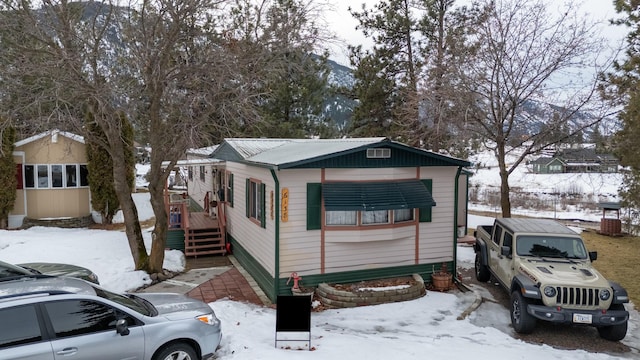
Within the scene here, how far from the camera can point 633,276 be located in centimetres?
Answer: 1277

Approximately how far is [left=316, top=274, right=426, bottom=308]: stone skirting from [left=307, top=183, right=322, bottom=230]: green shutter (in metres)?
1.40

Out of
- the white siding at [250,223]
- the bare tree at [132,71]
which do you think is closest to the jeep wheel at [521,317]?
the white siding at [250,223]

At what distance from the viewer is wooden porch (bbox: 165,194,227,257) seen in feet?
47.3

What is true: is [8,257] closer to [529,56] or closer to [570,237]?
[570,237]

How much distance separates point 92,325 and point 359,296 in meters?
5.71

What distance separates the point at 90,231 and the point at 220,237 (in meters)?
6.23

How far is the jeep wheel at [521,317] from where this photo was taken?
325 inches

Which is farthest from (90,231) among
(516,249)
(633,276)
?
(633,276)

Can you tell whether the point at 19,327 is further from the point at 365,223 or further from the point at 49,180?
the point at 49,180

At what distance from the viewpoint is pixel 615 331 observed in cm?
810

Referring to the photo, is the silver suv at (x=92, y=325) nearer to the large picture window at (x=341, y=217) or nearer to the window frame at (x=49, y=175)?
the large picture window at (x=341, y=217)

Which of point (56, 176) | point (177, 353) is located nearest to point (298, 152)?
point (177, 353)

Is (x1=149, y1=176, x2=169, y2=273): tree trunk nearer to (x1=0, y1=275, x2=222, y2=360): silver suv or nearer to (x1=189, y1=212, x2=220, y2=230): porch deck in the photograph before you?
(x1=189, y1=212, x2=220, y2=230): porch deck

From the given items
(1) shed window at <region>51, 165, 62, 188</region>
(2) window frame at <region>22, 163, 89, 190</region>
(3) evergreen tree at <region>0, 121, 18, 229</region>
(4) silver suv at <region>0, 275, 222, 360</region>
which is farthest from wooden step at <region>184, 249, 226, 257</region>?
(3) evergreen tree at <region>0, 121, 18, 229</region>
